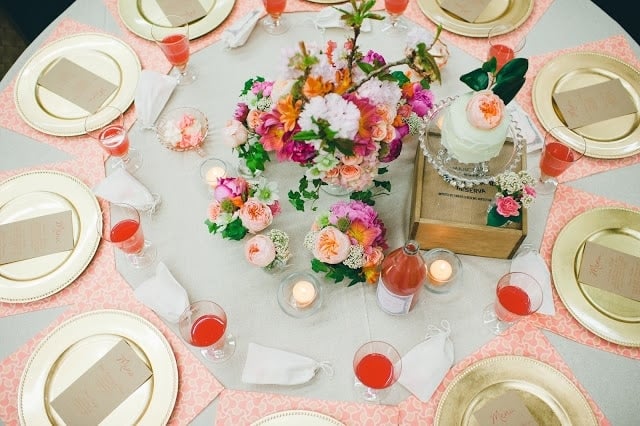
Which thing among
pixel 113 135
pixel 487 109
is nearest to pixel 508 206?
pixel 487 109

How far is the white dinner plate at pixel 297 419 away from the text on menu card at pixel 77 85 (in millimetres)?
1369

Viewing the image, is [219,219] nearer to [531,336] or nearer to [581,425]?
[531,336]

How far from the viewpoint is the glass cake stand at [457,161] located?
1.56 m

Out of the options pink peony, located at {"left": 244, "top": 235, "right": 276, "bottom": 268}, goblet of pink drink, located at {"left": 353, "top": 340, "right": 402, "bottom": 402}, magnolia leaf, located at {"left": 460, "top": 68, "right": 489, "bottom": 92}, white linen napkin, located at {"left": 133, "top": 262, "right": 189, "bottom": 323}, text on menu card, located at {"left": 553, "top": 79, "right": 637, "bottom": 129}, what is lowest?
goblet of pink drink, located at {"left": 353, "top": 340, "right": 402, "bottom": 402}

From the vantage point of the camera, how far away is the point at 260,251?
5.20 feet

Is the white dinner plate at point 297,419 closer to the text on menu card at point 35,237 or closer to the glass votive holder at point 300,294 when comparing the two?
the glass votive holder at point 300,294

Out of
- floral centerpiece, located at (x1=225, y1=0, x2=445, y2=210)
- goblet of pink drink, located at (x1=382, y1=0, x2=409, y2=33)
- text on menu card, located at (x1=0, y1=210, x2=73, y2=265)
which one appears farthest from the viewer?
goblet of pink drink, located at (x1=382, y1=0, x2=409, y2=33)

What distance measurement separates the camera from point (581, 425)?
1.41m

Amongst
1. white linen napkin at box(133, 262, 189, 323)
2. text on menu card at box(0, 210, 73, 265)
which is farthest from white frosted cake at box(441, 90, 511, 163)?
text on menu card at box(0, 210, 73, 265)

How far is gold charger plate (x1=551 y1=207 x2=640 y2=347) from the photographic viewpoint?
5.07 feet

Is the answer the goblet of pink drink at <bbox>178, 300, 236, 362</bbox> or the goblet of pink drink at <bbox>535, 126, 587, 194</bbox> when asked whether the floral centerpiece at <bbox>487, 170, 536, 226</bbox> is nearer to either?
the goblet of pink drink at <bbox>535, 126, 587, 194</bbox>

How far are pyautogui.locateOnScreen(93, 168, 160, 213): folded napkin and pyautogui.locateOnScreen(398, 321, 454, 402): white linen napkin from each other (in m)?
1.05

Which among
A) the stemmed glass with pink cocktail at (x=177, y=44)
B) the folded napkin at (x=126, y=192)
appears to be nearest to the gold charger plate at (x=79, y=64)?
the stemmed glass with pink cocktail at (x=177, y=44)

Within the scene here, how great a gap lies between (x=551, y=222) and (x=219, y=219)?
1162 millimetres
